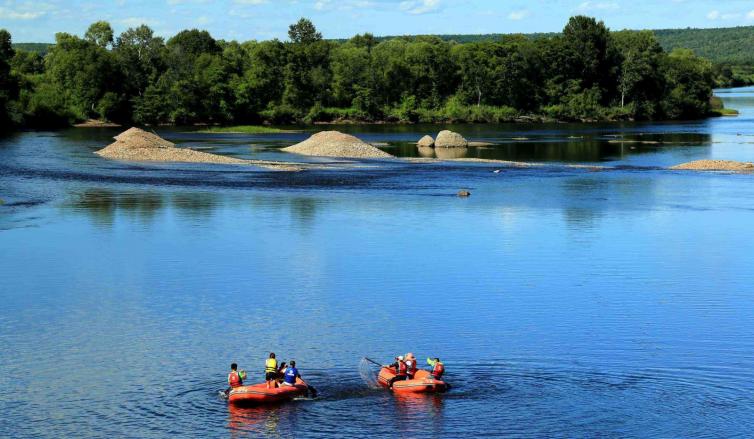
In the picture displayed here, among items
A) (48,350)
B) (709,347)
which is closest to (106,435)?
(48,350)

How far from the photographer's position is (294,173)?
370 ft

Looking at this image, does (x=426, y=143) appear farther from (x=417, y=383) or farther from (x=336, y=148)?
(x=417, y=383)

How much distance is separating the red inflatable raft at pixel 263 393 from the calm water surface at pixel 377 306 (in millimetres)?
525

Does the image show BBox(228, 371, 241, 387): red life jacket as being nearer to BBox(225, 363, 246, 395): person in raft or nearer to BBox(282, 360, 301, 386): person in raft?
BBox(225, 363, 246, 395): person in raft

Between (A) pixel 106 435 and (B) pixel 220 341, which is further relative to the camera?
(B) pixel 220 341

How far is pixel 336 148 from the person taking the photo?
139 m

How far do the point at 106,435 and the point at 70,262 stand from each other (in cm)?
2860

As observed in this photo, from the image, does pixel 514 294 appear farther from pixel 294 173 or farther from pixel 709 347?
pixel 294 173

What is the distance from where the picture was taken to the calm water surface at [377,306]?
35.6m

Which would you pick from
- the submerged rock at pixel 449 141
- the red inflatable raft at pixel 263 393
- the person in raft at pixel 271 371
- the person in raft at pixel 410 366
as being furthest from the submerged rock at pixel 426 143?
the red inflatable raft at pixel 263 393

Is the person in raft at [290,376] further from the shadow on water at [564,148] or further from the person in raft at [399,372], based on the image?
the shadow on water at [564,148]

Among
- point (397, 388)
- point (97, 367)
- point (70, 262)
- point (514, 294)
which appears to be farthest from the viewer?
point (70, 262)

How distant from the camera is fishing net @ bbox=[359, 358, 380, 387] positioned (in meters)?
38.3

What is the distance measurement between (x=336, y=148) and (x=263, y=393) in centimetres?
10351
